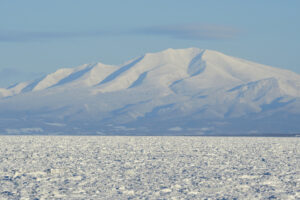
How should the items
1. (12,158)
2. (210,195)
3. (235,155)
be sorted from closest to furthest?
(210,195)
(12,158)
(235,155)

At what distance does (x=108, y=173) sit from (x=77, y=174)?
4.43 feet

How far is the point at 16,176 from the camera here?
2714 cm

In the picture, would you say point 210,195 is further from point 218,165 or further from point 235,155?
point 235,155

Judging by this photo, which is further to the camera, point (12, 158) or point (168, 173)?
point (12, 158)

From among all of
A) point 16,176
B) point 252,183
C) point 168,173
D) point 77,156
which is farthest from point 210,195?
point 77,156

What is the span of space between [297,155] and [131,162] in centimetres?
1135

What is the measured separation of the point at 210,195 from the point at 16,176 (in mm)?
9327

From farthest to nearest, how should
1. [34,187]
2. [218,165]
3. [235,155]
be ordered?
[235,155], [218,165], [34,187]

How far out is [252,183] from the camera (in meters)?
24.8

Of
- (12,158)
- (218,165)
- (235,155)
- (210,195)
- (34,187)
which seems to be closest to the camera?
(210,195)

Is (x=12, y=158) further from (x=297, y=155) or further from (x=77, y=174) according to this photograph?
(x=297, y=155)

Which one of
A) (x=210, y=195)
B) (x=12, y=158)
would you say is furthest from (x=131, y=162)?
(x=210, y=195)

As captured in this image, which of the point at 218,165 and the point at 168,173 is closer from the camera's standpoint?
the point at 168,173

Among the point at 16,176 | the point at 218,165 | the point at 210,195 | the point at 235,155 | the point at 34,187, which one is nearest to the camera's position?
the point at 210,195
